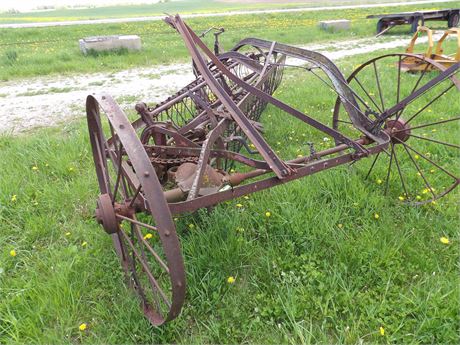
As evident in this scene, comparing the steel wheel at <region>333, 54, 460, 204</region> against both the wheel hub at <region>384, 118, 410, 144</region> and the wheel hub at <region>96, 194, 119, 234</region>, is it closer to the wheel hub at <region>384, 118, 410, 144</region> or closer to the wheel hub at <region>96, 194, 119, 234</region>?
the wheel hub at <region>384, 118, 410, 144</region>

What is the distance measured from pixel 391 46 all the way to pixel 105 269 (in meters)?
9.83

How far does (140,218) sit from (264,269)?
106 cm

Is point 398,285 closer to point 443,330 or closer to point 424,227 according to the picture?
point 443,330

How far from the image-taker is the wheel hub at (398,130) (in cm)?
289

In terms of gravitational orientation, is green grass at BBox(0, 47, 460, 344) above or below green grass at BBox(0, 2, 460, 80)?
below

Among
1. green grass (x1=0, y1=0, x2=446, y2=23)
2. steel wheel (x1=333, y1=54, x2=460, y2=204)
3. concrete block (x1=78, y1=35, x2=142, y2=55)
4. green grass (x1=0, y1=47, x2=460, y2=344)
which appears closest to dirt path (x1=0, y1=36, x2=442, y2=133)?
concrete block (x1=78, y1=35, x2=142, y2=55)

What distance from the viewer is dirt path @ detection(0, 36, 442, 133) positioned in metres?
5.30

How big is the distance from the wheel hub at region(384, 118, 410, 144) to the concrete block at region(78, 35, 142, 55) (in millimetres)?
7755

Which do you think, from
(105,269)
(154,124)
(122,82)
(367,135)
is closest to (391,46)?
(122,82)

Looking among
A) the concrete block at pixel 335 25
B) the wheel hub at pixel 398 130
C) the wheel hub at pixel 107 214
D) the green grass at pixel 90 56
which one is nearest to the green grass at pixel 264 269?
the wheel hub at pixel 398 130

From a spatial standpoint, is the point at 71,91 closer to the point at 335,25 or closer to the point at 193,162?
the point at 193,162

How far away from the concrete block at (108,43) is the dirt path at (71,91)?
1.44 metres

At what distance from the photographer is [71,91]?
6508 millimetres

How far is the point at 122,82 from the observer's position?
703 cm
